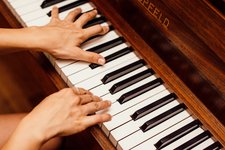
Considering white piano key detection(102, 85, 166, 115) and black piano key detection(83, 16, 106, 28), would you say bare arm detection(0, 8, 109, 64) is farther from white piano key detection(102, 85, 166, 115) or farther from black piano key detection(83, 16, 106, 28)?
white piano key detection(102, 85, 166, 115)

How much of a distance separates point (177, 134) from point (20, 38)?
739mm

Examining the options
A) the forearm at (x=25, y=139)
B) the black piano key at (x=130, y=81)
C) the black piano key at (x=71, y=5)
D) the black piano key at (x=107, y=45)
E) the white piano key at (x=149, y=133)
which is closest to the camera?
the forearm at (x=25, y=139)

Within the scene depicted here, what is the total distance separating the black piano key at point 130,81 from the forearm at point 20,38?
1.17 ft

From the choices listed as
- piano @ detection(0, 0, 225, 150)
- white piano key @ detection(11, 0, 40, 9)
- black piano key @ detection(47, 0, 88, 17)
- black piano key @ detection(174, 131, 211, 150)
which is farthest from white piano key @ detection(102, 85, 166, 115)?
white piano key @ detection(11, 0, 40, 9)

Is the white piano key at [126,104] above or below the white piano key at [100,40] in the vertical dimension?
below

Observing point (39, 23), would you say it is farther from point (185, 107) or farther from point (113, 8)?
point (185, 107)

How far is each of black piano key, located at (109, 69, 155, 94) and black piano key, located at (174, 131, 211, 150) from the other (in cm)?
32

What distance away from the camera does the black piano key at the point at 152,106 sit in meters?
1.41

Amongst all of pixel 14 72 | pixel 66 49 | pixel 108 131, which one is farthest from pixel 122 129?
pixel 14 72

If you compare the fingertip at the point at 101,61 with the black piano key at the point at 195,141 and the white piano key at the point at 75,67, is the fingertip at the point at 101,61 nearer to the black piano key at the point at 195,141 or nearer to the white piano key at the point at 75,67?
the white piano key at the point at 75,67

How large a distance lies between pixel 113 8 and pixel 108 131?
57cm

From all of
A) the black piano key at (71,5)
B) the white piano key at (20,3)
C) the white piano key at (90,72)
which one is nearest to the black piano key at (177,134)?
the white piano key at (90,72)

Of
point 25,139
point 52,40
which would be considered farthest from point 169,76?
point 25,139

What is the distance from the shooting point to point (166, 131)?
55.1 inches
